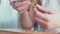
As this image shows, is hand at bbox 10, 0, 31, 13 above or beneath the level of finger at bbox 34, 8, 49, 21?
above

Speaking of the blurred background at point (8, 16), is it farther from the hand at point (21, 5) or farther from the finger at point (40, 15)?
the finger at point (40, 15)

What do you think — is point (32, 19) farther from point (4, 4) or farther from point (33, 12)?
point (4, 4)

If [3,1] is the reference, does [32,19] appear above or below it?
below

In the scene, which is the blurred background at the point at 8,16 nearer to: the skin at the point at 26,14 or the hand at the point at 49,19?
the skin at the point at 26,14

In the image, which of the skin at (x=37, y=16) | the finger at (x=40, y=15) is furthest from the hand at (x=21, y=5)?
the finger at (x=40, y=15)

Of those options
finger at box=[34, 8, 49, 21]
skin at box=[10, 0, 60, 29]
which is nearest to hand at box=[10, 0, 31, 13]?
skin at box=[10, 0, 60, 29]

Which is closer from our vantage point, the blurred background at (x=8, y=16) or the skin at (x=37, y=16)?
the skin at (x=37, y=16)

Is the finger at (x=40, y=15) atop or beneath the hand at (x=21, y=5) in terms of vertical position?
beneath

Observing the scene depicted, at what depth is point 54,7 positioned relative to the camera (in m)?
0.78

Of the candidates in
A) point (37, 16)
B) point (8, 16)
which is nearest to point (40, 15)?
point (37, 16)

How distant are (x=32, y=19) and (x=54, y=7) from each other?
0.20 meters

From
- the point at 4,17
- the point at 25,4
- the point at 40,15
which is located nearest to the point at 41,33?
the point at 40,15

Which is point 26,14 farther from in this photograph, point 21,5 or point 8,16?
point 8,16

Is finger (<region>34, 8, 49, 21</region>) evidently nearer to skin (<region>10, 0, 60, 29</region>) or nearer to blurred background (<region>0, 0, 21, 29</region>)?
skin (<region>10, 0, 60, 29</region>)
